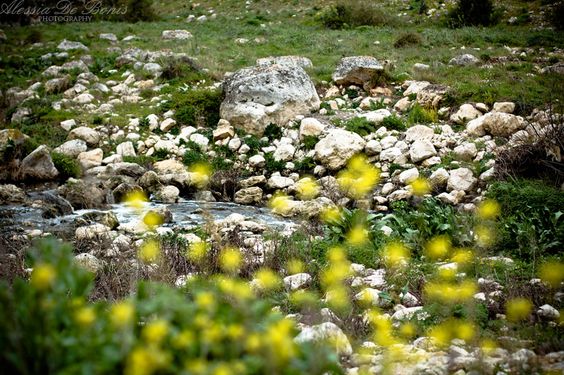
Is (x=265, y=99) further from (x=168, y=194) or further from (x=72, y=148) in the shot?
(x=72, y=148)

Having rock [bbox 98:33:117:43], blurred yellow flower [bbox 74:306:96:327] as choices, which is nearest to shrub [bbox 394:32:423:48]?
rock [bbox 98:33:117:43]

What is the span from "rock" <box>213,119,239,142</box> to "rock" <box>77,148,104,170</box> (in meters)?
2.65

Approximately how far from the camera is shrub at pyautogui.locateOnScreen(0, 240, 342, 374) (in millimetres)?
1382

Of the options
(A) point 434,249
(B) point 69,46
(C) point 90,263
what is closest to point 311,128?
(A) point 434,249

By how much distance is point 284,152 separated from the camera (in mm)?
9766

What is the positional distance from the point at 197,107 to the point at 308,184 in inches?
287

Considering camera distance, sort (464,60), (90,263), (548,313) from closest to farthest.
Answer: (548,313) < (90,263) < (464,60)

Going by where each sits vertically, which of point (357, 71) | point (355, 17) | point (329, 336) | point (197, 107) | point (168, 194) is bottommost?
point (168, 194)

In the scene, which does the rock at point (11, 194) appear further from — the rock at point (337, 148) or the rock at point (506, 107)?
the rock at point (506, 107)

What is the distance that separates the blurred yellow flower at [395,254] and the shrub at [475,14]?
18.0 metres

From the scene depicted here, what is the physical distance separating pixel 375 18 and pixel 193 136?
1401 centimetres

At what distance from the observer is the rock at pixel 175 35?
63.2 feet

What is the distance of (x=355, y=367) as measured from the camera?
112 inches

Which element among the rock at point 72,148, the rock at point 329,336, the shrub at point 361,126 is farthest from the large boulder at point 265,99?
the rock at point 329,336
